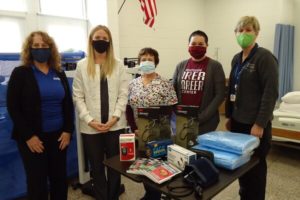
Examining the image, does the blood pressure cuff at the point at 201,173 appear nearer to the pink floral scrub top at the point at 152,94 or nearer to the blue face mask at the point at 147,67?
the pink floral scrub top at the point at 152,94

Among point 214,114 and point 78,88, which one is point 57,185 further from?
point 214,114

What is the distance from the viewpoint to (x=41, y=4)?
3.45m

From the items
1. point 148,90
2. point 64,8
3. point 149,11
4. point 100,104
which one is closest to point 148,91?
point 148,90

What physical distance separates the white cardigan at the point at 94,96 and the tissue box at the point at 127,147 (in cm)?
47

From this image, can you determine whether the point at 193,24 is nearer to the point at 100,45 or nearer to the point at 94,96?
the point at 100,45

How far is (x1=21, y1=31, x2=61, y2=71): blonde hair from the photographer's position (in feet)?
5.46

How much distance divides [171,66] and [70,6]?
7.37 feet

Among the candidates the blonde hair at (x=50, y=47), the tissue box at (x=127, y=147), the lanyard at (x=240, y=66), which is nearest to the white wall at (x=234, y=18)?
the lanyard at (x=240, y=66)

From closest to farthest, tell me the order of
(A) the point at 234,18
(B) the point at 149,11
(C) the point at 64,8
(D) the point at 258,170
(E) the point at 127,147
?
(E) the point at 127,147
(D) the point at 258,170
(C) the point at 64,8
(B) the point at 149,11
(A) the point at 234,18

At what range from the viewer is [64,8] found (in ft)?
12.2

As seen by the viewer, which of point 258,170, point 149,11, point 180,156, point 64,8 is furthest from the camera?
point 149,11

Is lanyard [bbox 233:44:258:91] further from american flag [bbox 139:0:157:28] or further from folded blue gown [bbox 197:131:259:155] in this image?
american flag [bbox 139:0:157:28]

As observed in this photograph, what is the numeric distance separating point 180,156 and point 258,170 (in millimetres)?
878

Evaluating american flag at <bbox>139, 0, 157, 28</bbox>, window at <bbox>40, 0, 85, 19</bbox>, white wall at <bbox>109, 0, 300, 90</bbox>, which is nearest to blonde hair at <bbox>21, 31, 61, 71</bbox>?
window at <bbox>40, 0, 85, 19</bbox>
